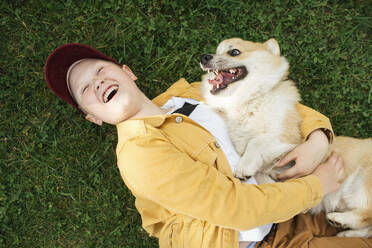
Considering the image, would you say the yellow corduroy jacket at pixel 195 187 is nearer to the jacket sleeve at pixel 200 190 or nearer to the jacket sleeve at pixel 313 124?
the jacket sleeve at pixel 200 190

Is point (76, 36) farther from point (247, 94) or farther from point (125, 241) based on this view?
point (125, 241)

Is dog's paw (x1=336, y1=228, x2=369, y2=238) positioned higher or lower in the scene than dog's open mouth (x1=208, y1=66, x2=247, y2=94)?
lower

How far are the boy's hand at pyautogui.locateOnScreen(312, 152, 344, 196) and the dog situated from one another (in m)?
0.14

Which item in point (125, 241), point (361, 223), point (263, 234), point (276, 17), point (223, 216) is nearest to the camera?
point (223, 216)

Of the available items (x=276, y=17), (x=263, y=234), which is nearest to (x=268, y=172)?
(x=263, y=234)

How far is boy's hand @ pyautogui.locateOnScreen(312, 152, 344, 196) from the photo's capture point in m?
2.43

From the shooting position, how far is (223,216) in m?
2.01

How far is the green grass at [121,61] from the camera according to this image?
355 centimetres

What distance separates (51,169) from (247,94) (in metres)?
2.74

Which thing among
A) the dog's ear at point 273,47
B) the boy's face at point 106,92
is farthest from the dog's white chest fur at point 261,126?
the boy's face at point 106,92

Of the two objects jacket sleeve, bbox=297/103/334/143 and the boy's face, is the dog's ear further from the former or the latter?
the boy's face

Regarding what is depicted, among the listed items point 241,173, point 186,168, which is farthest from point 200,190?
point 241,173

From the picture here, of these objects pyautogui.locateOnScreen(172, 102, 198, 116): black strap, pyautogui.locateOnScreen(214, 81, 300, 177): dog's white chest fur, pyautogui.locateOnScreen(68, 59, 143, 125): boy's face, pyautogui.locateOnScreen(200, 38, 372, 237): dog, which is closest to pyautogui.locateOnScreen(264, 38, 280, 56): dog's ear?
pyautogui.locateOnScreen(200, 38, 372, 237): dog

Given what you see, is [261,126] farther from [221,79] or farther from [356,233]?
[356,233]
